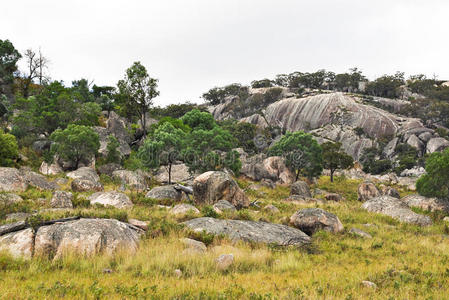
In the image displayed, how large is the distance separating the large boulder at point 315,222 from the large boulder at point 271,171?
1288 inches

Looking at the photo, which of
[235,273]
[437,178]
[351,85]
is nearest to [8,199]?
[235,273]

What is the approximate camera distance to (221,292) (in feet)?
20.2

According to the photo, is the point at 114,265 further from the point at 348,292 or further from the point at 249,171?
the point at 249,171

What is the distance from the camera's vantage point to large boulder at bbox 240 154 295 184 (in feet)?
160

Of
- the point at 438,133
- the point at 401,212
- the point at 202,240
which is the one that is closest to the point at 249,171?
the point at 401,212

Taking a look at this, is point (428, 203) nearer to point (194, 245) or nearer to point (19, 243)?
point (194, 245)

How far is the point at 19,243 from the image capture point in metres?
8.75

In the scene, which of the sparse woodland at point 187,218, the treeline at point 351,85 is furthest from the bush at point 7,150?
the treeline at point 351,85

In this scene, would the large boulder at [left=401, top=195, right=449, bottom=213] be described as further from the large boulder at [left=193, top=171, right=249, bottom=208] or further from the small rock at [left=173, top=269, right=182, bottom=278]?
the small rock at [left=173, top=269, right=182, bottom=278]

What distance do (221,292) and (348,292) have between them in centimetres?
315

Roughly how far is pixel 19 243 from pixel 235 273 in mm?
7097

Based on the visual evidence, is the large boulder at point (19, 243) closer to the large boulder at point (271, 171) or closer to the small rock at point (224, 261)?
the small rock at point (224, 261)

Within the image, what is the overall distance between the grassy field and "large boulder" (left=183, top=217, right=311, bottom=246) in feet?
2.59

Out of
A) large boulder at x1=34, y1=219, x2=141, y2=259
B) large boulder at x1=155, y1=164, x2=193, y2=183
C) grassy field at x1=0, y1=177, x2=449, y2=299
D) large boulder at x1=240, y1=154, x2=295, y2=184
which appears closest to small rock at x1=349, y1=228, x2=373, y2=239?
grassy field at x1=0, y1=177, x2=449, y2=299
